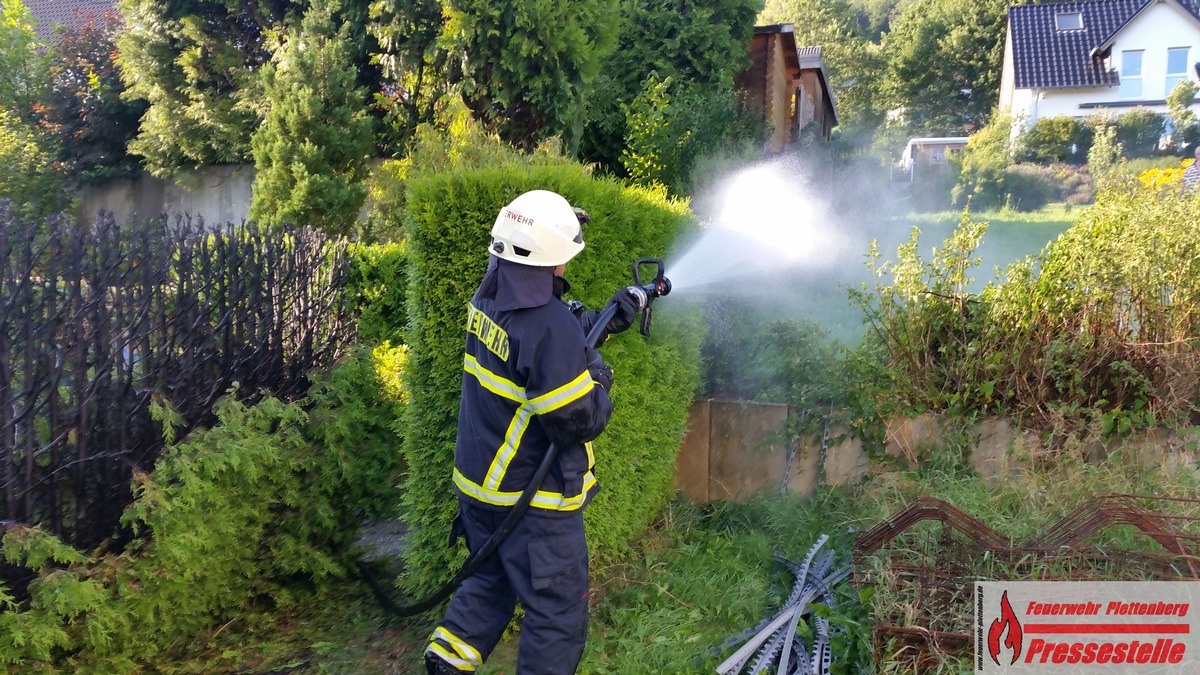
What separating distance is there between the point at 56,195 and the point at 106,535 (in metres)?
14.5

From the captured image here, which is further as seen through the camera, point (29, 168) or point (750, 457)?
point (29, 168)

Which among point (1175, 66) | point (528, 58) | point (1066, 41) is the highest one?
point (1066, 41)

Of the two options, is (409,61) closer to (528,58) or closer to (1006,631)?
(528,58)

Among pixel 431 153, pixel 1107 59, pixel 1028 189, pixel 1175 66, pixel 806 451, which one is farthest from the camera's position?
pixel 1107 59

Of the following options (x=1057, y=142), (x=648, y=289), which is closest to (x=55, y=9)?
(x=648, y=289)

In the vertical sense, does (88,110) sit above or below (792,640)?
above

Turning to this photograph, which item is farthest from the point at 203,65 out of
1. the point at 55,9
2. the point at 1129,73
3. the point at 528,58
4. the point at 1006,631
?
the point at 1129,73

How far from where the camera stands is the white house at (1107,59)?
40.3m

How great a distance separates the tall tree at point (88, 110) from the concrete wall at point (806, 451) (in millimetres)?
14738

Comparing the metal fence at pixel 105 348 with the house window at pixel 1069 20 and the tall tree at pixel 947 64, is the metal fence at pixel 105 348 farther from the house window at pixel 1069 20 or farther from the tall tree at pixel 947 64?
the tall tree at pixel 947 64

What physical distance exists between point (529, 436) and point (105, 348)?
1685 millimetres

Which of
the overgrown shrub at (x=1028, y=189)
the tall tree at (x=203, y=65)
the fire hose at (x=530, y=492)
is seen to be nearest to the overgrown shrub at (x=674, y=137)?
the tall tree at (x=203, y=65)

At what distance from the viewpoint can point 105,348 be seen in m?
3.21

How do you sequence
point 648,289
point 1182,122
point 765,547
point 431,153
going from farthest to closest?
point 1182,122 → point 431,153 → point 765,547 → point 648,289
